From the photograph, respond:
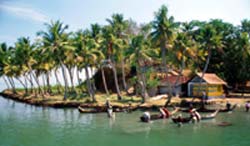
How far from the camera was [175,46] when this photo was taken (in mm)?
38656

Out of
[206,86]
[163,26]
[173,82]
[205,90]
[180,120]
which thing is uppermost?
[163,26]

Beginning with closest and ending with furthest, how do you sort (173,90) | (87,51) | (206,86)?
(87,51)
(206,86)
(173,90)

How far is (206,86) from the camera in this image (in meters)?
45.2

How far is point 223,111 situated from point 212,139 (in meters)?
12.8

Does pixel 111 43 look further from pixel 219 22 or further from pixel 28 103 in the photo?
pixel 219 22

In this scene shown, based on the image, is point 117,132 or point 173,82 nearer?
point 117,132

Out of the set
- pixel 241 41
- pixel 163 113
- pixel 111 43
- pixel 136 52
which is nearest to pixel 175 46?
pixel 136 52

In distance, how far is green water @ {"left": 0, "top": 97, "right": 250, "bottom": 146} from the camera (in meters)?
20.5

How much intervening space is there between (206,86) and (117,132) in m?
24.8

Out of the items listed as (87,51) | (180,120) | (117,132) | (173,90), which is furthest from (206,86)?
(117,132)

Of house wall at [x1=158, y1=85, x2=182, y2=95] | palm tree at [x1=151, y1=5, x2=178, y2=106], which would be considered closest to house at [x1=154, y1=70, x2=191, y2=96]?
house wall at [x1=158, y1=85, x2=182, y2=95]

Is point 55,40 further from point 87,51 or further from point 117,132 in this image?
point 117,132

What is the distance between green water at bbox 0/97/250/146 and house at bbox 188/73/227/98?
43.4 ft

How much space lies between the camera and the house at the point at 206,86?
148ft
